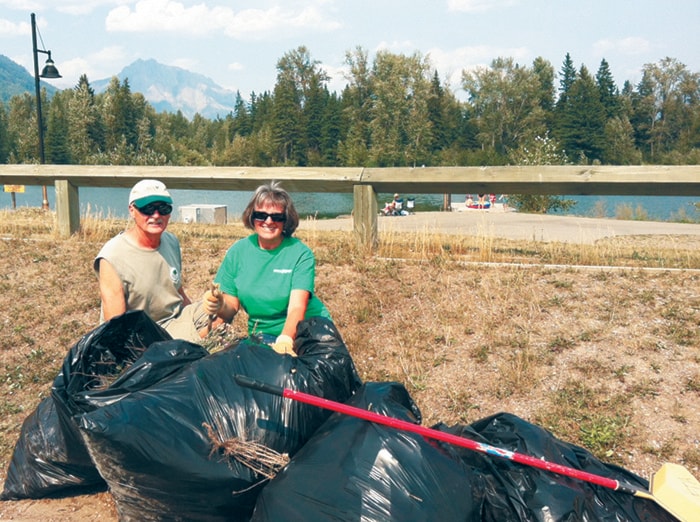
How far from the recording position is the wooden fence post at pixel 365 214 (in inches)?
226

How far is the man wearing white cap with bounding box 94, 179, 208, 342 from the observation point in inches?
124

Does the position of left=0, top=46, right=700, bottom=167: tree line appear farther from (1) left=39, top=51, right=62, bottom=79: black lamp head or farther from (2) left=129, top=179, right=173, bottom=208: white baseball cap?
(2) left=129, top=179, right=173, bottom=208: white baseball cap

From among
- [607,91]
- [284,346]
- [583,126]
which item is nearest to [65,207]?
[284,346]

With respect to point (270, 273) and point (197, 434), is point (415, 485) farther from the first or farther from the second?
point (270, 273)

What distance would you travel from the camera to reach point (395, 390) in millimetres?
2488

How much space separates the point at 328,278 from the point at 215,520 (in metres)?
3.11

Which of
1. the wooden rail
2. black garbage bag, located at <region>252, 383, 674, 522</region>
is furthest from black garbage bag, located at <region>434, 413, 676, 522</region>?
the wooden rail

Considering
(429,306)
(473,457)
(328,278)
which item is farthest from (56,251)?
(473,457)

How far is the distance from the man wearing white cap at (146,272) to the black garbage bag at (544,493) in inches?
62.6

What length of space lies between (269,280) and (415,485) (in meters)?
1.49

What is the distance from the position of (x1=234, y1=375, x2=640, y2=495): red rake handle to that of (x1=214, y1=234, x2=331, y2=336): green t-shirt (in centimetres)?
100

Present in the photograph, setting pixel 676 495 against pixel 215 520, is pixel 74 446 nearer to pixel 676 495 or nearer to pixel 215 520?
pixel 215 520

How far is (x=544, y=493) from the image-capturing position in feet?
7.05

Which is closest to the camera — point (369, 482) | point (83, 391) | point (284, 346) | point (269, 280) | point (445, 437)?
point (369, 482)
